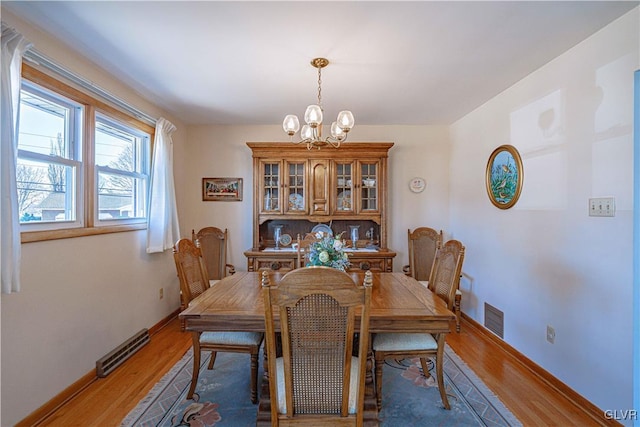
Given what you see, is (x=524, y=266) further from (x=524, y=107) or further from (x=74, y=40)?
(x=74, y=40)

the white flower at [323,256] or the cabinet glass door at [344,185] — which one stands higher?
the cabinet glass door at [344,185]

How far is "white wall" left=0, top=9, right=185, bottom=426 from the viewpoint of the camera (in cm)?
169

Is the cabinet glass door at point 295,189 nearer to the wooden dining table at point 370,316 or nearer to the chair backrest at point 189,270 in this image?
the chair backrest at point 189,270

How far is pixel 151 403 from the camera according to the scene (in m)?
1.96

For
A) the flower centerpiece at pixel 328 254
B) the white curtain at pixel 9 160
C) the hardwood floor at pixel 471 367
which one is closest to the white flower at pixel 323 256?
the flower centerpiece at pixel 328 254

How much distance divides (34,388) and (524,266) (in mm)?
3645

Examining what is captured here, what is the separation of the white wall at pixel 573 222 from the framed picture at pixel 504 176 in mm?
75

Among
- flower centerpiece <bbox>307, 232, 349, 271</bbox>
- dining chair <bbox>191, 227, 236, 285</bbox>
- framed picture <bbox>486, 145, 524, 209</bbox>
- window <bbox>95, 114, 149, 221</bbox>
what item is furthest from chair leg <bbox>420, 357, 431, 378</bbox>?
window <bbox>95, 114, 149, 221</bbox>

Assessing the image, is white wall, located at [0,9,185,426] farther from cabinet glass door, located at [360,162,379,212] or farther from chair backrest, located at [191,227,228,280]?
cabinet glass door, located at [360,162,379,212]

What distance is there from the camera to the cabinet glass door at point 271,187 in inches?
145

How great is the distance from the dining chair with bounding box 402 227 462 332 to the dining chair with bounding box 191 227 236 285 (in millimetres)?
2246

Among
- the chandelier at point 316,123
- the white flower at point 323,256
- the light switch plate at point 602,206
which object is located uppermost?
the chandelier at point 316,123

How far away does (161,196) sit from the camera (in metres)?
3.03

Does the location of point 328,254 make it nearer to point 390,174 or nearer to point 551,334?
point 551,334
